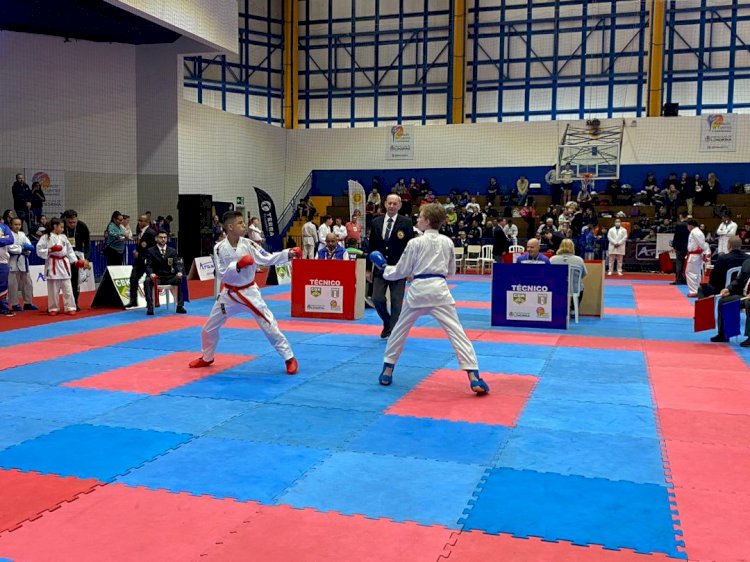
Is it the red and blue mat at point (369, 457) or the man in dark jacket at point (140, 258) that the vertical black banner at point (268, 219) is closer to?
the man in dark jacket at point (140, 258)

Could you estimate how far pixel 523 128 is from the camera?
90.5 ft

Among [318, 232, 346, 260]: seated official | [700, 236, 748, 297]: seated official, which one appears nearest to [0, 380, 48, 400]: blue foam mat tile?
[318, 232, 346, 260]: seated official

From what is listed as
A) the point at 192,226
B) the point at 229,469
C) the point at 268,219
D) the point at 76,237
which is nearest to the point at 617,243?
the point at 268,219

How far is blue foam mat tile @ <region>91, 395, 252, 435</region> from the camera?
548 cm

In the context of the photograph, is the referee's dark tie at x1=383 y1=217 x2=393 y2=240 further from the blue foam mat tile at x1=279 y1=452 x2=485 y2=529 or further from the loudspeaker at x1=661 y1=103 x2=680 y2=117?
the loudspeaker at x1=661 y1=103 x2=680 y2=117

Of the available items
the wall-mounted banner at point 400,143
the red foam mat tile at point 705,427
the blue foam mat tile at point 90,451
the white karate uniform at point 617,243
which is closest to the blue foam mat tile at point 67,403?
the blue foam mat tile at point 90,451

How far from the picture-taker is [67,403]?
6.15 m

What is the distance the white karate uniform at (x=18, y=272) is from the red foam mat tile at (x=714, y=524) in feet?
39.0

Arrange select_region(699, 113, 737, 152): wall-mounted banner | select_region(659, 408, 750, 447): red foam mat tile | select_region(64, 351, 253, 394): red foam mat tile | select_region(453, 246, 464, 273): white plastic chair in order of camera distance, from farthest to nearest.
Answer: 1. select_region(699, 113, 737, 152): wall-mounted banner
2. select_region(453, 246, 464, 273): white plastic chair
3. select_region(64, 351, 253, 394): red foam mat tile
4. select_region(659, 408, 750, 447): red foam mat tile

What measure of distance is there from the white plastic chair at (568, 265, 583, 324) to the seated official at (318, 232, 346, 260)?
4340mm

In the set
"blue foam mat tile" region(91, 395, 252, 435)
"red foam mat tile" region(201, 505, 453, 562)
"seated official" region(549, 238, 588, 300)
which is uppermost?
"seated official" region(549, 238, 588, 300)

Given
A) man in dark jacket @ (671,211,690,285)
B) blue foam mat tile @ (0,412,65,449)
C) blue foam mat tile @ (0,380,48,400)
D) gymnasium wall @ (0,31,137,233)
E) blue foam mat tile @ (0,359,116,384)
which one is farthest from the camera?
gymnasium wall @ (0,31,137,233)

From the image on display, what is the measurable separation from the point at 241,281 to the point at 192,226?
14439mm

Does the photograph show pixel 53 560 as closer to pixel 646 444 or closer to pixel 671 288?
pixel 646 444
